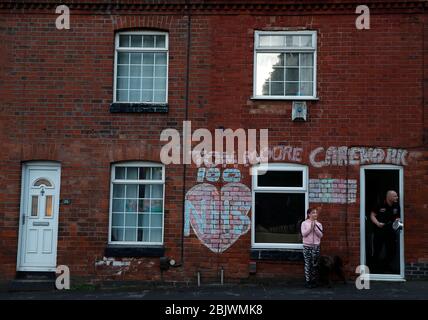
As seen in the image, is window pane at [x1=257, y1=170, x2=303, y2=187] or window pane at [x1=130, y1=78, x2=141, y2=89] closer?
window pane at [x1=257, y1=170, x2=303, y2=187]

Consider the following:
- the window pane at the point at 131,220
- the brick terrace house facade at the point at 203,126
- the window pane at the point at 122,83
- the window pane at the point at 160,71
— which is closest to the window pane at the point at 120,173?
the brick terrace house facade at the point at 203,126

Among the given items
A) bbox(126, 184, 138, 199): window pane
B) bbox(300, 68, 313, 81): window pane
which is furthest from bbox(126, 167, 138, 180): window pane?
→ bbox(300, 68, 313, 81): window pane

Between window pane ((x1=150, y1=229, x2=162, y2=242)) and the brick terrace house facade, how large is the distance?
3 centimetres

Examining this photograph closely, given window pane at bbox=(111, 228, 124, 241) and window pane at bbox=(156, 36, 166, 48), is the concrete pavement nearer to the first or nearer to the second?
window pane at bbox=(111, 228, 124, 241)

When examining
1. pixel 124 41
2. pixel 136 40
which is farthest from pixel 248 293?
pixel 124 41

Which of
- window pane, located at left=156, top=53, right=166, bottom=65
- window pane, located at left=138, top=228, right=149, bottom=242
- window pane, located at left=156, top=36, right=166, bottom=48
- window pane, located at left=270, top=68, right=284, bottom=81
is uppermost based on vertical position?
window pane, located at left=156, top=36, right=166, bottom=48

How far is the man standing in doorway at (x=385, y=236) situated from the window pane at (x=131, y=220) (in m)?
5.40

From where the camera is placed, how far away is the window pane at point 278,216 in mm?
12961

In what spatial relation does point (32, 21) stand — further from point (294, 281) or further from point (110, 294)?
point (294, 281)

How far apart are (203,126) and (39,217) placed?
432 cm

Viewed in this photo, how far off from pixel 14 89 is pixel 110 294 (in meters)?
5.23

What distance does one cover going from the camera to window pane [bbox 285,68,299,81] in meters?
13.2

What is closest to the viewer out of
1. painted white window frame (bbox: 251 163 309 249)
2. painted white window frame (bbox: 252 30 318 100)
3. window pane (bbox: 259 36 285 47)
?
painted white window frame (bbox: 251 163 309 249)

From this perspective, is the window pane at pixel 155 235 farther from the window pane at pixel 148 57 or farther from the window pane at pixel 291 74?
the window pane at pixel 291 74
